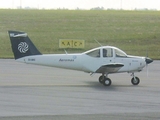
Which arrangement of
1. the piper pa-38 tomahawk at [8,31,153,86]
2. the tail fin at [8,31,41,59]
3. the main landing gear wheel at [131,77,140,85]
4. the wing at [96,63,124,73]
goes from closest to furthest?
the wing at [96,63,124,73] → the tail fin at [8,31,41,59] → the piper pa-38 tomahawk at [8,31,153,86] → the main landing gear wheel at [131,77,140,85]

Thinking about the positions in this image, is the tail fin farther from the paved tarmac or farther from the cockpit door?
the cockpit door

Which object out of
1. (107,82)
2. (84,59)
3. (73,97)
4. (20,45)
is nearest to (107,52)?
(84,59)

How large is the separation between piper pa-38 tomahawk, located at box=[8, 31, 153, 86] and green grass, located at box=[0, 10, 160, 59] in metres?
15.8

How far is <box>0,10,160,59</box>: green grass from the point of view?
46156mm

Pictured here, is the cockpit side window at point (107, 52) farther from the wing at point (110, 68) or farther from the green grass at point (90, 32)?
the green grass at point (90, 32)

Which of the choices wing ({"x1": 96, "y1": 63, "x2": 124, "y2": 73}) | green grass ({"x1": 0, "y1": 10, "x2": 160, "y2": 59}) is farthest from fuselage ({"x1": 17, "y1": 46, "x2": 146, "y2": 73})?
green grass ({"x1": 0, "y1": 10, "x2": 160, "y2": 59})

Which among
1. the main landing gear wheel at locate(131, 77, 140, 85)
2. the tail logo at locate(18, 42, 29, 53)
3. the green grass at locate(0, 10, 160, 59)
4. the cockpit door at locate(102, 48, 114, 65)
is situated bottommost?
the green grass at locate(0, 10, 160, 59)

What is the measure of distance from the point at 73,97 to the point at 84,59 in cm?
409

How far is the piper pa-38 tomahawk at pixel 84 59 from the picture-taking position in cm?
2260

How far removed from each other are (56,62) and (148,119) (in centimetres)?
826

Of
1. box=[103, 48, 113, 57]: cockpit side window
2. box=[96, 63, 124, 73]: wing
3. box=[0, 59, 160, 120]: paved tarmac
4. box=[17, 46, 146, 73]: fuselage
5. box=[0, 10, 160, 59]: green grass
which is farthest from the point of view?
box=[0, 10, 160, 59]: green grass

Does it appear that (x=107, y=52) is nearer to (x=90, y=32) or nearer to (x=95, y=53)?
(x=95, y=53)

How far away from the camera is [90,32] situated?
5797 cm

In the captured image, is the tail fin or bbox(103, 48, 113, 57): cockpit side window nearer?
the tail fin
